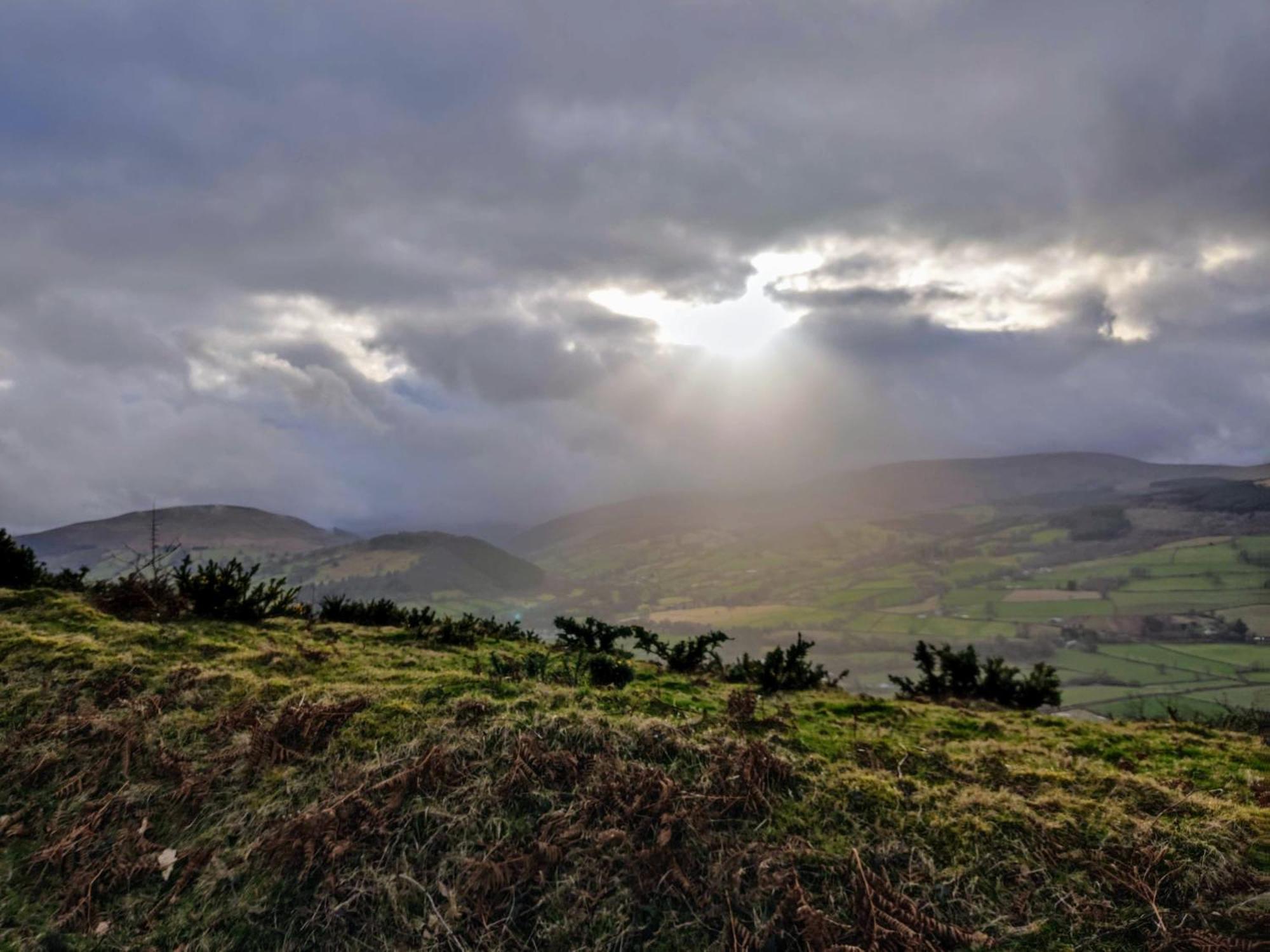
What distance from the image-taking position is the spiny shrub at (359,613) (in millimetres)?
11914

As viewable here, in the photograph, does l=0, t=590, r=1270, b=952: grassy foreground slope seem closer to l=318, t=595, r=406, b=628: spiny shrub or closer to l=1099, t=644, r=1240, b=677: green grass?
l=318, t=595, r=406, b=628: spiny shrub

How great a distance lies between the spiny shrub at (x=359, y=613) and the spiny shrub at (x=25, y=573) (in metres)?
4.00

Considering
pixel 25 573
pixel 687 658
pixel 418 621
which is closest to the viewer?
pixel 687 658

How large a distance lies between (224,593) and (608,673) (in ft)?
23.8

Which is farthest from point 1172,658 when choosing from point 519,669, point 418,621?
point 519,669

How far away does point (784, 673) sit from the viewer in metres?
9.07

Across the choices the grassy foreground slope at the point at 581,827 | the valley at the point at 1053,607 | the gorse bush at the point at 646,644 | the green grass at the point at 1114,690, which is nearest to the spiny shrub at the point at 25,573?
the valley at the point at 1053,607

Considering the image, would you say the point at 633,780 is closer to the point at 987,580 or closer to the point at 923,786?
the point at 923,786

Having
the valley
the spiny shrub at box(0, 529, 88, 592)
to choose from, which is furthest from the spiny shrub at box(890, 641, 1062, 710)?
the spiny shrub at box(0, 529, 88, 592)

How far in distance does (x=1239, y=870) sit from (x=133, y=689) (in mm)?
10198

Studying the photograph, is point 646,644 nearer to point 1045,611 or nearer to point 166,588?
point 166,588

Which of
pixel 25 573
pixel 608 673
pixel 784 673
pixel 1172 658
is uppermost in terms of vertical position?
pixel 25 573

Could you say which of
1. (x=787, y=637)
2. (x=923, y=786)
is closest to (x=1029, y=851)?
(x=923, y=786)

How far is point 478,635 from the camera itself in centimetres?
1135
